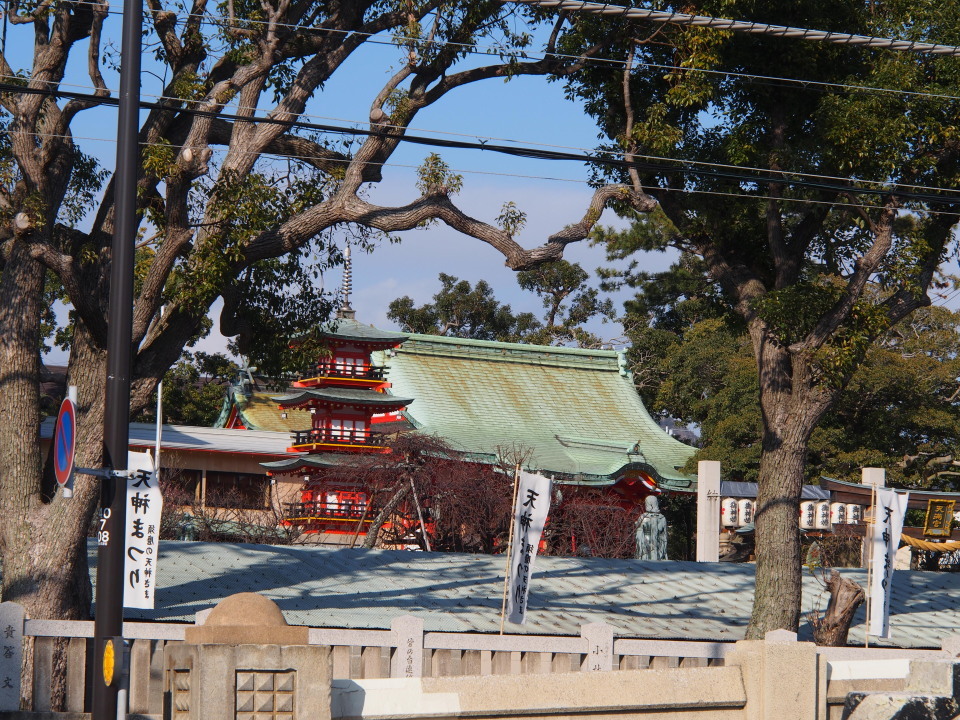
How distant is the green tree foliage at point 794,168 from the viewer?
47.3 ft

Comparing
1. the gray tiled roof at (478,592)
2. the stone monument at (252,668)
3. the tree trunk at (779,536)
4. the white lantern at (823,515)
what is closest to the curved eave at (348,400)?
the white lantern at (823,515)

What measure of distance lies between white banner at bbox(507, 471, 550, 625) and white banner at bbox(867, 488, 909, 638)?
15.1 ft

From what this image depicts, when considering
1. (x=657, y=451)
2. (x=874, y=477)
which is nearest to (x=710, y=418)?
(x=657, y=451)

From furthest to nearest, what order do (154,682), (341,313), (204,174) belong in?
(341,313) → (204,174) → (154,682)

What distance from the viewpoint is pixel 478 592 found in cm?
1571

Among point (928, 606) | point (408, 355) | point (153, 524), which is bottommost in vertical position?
point (928, 606)

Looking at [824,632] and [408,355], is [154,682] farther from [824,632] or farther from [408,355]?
[408,355]

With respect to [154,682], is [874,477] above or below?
above

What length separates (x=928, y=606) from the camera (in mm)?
17938

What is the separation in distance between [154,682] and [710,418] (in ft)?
91.5

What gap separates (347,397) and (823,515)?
13.2 metres

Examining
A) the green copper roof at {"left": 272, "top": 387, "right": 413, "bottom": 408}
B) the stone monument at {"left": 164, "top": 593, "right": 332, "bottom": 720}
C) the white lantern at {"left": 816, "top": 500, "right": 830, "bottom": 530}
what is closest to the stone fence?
the stone monument at {"left": 164, "top": 593, "right": 332, "bottom": 720}

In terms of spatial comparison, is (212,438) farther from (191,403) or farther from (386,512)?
(386,512)

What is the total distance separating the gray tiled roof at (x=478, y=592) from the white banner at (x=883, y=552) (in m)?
0.98
